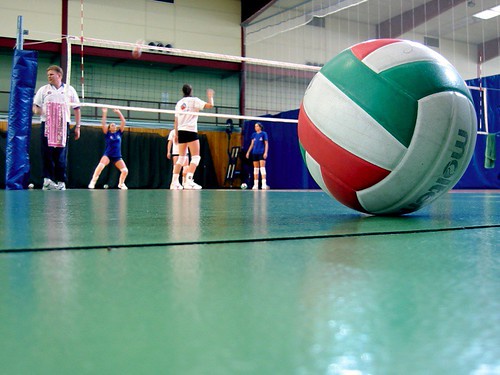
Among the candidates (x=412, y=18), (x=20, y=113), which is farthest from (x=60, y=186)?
(x=412, y=18)

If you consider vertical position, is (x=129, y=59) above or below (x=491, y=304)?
above

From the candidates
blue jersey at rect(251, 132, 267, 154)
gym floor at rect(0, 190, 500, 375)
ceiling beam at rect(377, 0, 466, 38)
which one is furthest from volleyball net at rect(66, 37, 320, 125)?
gym floor at rect(0, 190, 500, 375)

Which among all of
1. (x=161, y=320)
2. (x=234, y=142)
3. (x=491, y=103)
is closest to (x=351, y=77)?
(x=161, y=320)

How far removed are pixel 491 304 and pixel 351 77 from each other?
115 cm

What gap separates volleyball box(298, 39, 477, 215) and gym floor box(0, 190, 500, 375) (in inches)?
22.7

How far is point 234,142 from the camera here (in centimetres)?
1347

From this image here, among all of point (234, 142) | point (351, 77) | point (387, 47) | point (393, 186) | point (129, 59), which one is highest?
point (129, 59)

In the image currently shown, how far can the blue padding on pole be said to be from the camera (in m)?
5.50

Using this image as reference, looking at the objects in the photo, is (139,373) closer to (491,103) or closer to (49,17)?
(491,103)

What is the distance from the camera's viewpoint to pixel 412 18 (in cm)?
987

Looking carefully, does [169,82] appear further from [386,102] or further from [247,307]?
[247,307]

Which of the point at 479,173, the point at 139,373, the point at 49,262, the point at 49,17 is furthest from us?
the point at 49,17

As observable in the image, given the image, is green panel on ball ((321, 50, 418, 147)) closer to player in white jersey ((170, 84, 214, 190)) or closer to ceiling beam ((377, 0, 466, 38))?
player in white jersey ((170, 84, 214, 190))

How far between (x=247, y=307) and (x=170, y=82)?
1361 cm
